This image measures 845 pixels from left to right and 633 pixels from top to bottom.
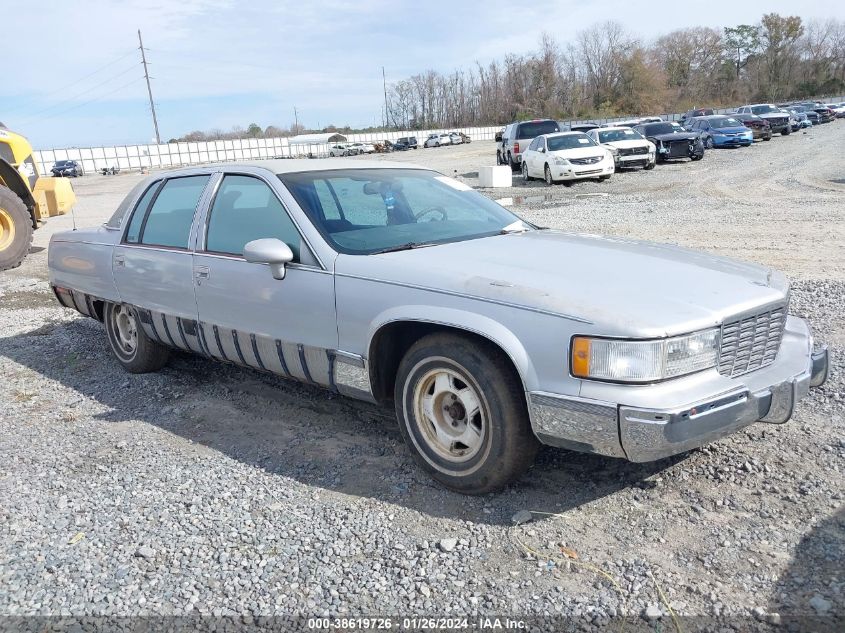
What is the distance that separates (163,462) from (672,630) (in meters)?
2.94

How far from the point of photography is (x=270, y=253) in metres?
3.93

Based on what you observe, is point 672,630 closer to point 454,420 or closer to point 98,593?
point 454,420

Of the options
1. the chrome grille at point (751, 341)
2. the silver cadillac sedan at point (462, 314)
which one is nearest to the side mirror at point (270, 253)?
the silver cadillac sedan at point (462, 314)

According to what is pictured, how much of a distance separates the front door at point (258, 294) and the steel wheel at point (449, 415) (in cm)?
64

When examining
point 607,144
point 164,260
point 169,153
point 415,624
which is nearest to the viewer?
point 415,624

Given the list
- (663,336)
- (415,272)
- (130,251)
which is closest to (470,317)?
(415,272)

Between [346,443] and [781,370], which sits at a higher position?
[781,370]

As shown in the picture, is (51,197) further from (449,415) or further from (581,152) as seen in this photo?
(581,152)

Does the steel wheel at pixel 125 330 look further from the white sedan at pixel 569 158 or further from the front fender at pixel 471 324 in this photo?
the white sedan at pixel 569 158

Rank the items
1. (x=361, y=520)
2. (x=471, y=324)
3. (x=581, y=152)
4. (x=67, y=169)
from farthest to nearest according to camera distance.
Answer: (x=67, y=169) < (x=581, y=152) < (x=361, y=520) < (x=471, y=324)

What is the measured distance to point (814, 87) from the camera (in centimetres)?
9644

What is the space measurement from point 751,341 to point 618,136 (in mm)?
22675

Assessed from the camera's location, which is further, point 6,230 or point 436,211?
point 6,230

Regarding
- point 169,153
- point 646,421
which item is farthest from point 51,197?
point 169,153
